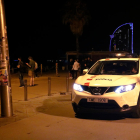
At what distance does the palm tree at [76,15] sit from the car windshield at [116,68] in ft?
74.2

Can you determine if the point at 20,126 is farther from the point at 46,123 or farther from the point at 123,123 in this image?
the point at 123,123

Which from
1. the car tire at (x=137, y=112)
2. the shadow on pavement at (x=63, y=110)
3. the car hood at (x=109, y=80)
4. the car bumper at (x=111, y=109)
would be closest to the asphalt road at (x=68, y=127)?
the shadow on pavement at (x=63, y=110)

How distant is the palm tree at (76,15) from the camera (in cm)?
2996

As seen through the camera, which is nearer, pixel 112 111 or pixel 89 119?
pixel 112 111

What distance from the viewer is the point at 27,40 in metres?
53.6

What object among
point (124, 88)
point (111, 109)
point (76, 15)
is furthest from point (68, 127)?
point (76, 15)

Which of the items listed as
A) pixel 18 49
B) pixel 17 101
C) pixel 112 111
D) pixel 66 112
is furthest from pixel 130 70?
pixel 18 49

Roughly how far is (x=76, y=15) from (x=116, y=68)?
23.8 metres

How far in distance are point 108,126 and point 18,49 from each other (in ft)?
159

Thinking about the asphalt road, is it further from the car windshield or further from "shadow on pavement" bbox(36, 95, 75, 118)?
the car windshield

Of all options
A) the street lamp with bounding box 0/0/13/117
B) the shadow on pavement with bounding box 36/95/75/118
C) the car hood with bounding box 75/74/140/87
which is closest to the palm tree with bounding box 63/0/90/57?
the shadow on pavement with bounding box 36/95/75/118

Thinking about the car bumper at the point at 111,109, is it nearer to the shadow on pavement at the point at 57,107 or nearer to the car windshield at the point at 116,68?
the shadow on pavement at the point at 57,107

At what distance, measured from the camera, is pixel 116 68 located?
7695mm

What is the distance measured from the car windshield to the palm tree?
890 inches
